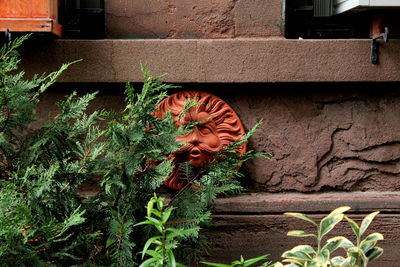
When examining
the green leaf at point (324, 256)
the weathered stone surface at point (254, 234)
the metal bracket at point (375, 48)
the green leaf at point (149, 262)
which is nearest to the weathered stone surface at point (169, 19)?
the metal bracket at point (375, 48)

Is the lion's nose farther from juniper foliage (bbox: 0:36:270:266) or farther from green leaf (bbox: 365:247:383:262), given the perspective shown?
green leaf (bbox: 365:247:383:262)

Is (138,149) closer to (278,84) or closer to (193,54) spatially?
(193,54)

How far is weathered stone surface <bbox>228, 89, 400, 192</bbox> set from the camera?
3131 mm

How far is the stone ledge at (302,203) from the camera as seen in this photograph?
3.03 metres

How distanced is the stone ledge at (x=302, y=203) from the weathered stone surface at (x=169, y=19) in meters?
0.92

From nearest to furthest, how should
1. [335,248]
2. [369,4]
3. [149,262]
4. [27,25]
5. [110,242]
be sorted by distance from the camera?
[149,262] → [110,242] → [335,248] → [27,25] → [369,4]

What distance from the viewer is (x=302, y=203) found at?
3043mm

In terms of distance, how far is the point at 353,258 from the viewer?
221cm

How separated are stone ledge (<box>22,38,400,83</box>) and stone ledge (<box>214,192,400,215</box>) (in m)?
0.64

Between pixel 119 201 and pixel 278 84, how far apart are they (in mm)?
1209

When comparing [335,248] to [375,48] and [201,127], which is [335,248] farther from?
[375,48]

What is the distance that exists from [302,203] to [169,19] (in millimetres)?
1255

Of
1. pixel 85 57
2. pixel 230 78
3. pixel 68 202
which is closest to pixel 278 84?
pixel 230 78

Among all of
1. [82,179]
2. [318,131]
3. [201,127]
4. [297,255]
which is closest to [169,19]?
[201,127]
